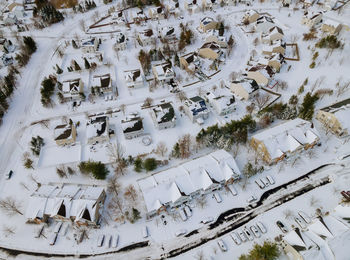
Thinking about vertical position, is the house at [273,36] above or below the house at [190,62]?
above

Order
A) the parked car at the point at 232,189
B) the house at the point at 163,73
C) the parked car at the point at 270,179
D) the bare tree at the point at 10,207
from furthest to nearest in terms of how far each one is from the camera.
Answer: the house at the point at 163,73
the parked car at the point at 270,179
the parked car at the point at 232,189
the bare tree at the point at 10,207

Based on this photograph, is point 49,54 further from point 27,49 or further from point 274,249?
point 274,249

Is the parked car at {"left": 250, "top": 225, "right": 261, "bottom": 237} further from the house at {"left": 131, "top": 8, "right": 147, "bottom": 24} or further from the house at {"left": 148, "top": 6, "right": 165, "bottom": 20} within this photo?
the house at {"left": 148, "top": 6, "right": 165, "bottom": 20}

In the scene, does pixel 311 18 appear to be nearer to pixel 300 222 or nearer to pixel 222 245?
pixel 300 222

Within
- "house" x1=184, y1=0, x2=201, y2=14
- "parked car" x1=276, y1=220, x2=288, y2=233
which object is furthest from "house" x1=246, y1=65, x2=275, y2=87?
"house" x1=184, y1=0, x2=201, y2=14

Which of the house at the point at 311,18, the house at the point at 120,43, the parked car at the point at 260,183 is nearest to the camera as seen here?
the parked car at the point at 260,183

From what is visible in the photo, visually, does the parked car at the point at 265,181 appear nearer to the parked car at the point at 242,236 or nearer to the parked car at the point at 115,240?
the parked car at the point at 242,236

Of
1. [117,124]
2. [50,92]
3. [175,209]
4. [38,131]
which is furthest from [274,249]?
[50,92]

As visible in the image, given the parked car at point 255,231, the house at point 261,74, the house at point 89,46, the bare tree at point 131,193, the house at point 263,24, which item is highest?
the house at point 89,46

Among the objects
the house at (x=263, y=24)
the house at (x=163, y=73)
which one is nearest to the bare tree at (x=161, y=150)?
the house at (x=163, y=73)
